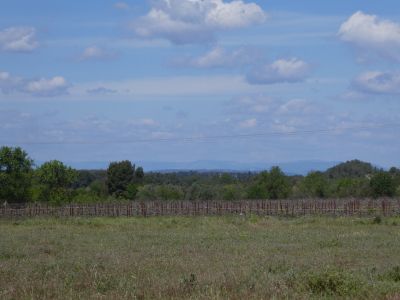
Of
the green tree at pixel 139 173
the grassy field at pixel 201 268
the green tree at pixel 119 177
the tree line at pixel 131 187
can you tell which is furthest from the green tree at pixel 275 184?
the grassy field at pixel 201 268

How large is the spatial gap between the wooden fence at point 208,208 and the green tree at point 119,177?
38644 millimetres

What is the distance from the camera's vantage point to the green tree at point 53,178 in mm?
74500

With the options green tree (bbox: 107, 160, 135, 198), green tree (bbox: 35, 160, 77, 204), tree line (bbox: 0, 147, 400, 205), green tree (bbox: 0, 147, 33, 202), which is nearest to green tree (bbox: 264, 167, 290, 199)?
A: tree line (bbox: 0, 147, 400, 205)

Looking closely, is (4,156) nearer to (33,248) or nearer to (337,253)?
(33,248)

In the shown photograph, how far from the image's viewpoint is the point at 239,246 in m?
22.4

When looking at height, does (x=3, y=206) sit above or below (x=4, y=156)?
below

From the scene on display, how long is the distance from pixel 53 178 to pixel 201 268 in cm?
6325

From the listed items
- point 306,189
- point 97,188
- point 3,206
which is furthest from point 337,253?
point 97,188

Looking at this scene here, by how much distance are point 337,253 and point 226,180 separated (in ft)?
361

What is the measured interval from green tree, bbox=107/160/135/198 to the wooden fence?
38644 millimetres

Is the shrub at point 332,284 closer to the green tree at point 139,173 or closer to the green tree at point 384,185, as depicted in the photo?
the green tree at point 384,185

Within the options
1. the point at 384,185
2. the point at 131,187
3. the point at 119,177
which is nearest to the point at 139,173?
the point at 119,177

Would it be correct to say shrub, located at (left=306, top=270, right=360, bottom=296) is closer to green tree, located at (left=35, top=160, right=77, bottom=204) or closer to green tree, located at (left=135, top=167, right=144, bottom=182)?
green tree, located at (left=35, top=160, right=77, bottom=204)

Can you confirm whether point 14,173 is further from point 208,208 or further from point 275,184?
point 275,184
